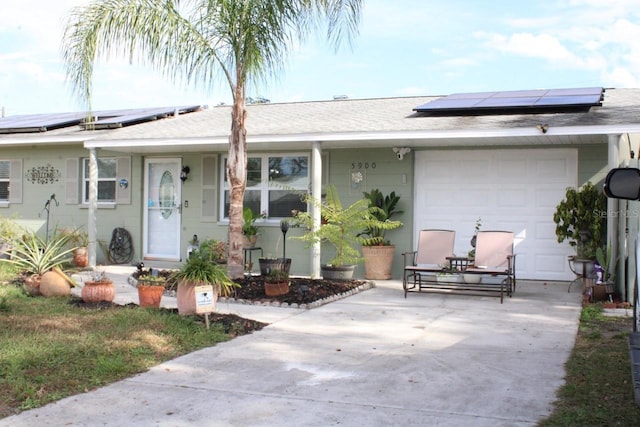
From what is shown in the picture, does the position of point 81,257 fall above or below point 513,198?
below

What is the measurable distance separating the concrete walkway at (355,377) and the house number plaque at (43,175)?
907cm

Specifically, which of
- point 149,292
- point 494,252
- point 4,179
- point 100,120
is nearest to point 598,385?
point 494,252

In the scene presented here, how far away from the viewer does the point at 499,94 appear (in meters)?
13.0

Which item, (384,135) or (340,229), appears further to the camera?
(340,229)

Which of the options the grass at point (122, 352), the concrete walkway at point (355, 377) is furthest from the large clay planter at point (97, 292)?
the concrete walkway at point (355, 377)

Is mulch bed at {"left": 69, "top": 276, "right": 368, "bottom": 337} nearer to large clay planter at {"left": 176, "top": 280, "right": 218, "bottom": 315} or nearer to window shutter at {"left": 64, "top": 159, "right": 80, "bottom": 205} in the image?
large clay planter at {"left": 176, "top": 280, "right": 218, "bottom": 315}

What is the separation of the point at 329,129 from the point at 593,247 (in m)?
4.63

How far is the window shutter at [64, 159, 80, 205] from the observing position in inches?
587

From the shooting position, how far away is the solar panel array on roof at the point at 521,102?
35.2 feet

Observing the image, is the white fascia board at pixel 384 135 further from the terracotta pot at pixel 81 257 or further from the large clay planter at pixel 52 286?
the large clay planter at pixel 52 286

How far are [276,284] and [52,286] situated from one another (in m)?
3.03

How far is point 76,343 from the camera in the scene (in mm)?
6066

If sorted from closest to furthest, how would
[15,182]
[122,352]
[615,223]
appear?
[122,352] → [615,223] → [15,182]

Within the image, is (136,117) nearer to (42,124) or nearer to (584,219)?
(42,124)
